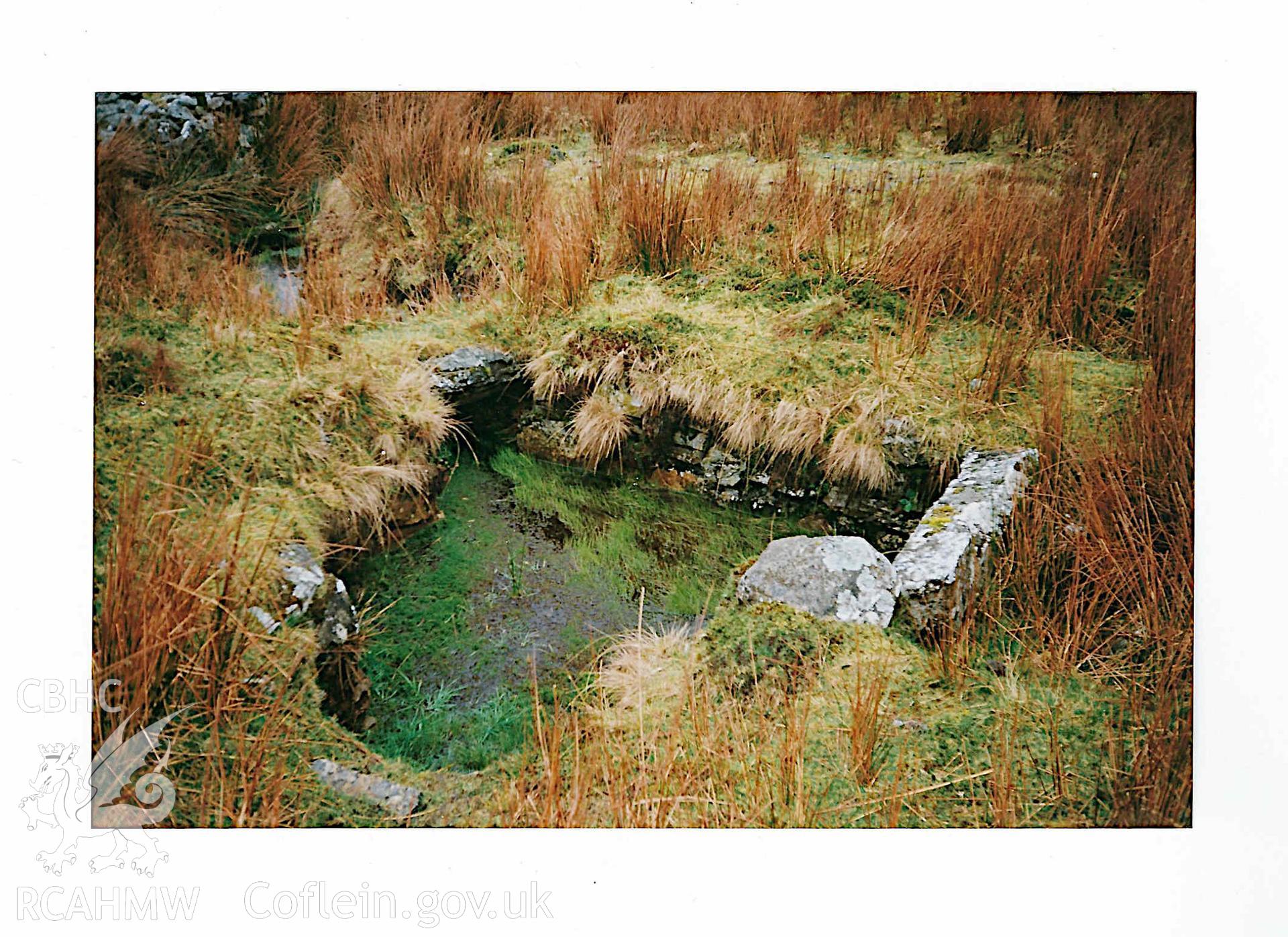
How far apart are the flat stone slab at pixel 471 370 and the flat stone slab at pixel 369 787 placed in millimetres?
765

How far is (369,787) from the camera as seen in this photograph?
69.6 inches

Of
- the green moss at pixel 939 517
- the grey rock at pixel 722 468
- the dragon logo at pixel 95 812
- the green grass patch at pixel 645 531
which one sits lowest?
the dragon logo at pixel 95 812

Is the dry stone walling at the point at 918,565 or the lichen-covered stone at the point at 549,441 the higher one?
the lichen-covered stone at the point at 549,441

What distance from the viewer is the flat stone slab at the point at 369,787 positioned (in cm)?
176

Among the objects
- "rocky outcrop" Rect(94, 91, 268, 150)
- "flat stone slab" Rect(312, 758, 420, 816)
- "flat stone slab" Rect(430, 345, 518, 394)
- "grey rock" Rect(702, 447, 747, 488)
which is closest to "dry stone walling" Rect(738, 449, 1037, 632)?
"grey rock" Rect(702, 447, 747, 488)

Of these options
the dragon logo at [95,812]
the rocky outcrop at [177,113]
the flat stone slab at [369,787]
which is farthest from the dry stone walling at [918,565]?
the rocky outcrop at [177,113]

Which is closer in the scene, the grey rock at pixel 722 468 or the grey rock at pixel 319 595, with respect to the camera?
the grey rock at pixel 319 595

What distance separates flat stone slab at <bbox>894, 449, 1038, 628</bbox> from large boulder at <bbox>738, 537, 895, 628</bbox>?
0.04 meters

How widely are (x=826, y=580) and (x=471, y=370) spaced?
83 cm

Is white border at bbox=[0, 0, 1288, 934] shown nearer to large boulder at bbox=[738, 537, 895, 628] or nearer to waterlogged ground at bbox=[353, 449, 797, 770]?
waterlogged ground at bbox=[353, 449, 797, 770]
